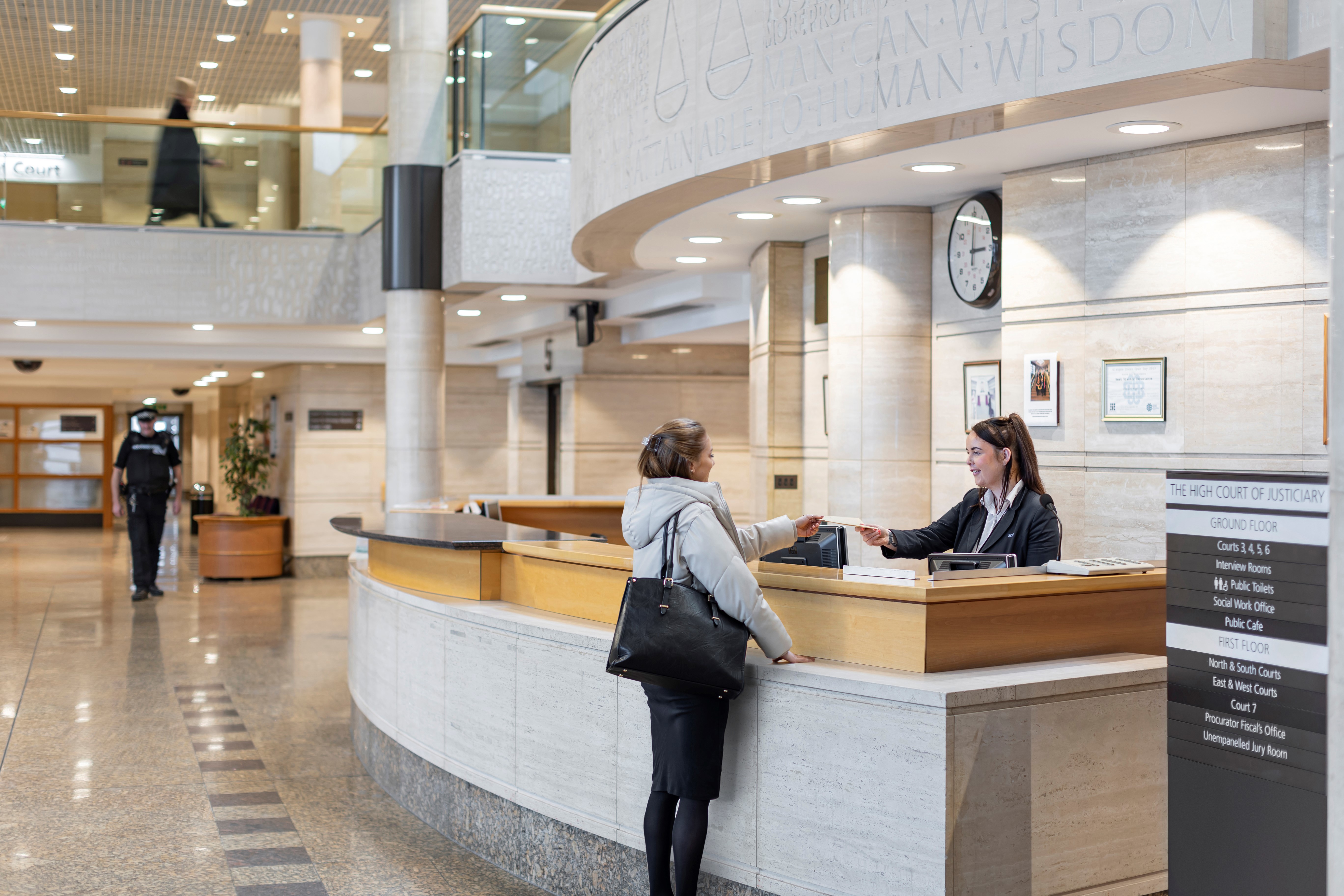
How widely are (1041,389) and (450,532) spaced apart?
8.95 ft

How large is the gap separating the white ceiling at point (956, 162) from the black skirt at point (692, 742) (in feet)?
8.71

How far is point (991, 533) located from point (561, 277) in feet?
18.6

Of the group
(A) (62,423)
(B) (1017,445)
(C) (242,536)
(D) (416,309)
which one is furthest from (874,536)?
(A) (62,423)

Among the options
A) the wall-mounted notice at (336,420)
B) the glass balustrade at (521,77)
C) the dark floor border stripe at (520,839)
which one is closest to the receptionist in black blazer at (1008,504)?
the dark floor border stripe at (520,839)

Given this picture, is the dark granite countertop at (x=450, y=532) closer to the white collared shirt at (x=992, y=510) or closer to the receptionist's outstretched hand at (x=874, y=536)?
the receptionist's outstretched hand at (x=874, y=536)

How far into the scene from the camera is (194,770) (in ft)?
18.6

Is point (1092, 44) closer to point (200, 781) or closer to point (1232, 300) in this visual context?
point (1232, 300)

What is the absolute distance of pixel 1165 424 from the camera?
4.98 m

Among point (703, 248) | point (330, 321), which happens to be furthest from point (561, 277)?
point (330, 321)

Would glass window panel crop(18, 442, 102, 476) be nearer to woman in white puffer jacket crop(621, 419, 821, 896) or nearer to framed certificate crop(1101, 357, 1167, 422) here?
framed certificate crop(1101, 357, 1167, 422)

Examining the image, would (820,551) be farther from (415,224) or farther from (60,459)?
(60,459)

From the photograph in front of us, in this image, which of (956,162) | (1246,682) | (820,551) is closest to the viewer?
(1246,682)

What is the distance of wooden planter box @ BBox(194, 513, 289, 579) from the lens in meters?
13.4

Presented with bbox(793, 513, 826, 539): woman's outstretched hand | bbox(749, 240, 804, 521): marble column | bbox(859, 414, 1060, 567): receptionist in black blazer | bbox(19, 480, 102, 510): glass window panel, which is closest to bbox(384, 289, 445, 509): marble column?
bbox(749, 240, 804, 521): marble column
